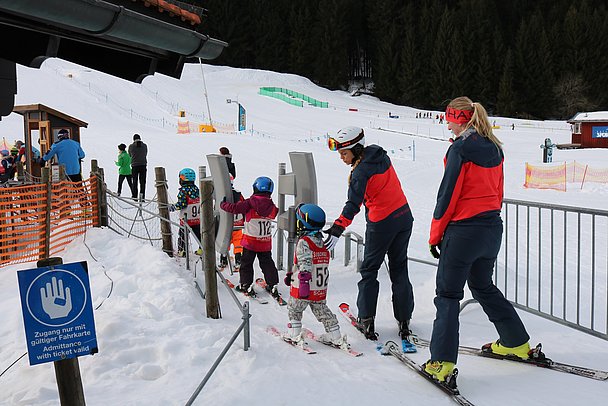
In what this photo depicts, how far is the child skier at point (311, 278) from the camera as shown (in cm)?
505

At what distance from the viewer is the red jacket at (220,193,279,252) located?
22.5 ft

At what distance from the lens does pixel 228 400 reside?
3816 mm

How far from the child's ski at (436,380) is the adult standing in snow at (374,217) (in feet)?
1.40

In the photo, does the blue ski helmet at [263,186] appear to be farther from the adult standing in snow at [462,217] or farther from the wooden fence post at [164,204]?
the adult standing in snow at [462,217]

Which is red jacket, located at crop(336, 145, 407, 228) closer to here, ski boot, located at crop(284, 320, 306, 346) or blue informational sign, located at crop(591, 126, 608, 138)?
ski boot, located at crop(284, 320, 306, 346)

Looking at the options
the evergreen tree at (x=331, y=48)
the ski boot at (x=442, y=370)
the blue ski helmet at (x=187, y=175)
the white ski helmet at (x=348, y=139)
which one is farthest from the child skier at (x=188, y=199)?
the evergreen tree at (x=331, y=48)

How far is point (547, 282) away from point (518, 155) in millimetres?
23624

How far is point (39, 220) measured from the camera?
29.0 ft

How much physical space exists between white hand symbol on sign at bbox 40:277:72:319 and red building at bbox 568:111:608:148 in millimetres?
36102

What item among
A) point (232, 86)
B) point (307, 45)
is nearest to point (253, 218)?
point (232, 86)

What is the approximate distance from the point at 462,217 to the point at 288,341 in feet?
6.36

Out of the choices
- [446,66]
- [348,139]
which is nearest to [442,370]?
[348,139]

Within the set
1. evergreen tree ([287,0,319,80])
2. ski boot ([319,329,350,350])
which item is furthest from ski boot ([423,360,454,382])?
evergreen tree ([287,0,319,80])

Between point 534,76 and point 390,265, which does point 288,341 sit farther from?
point 534,76
